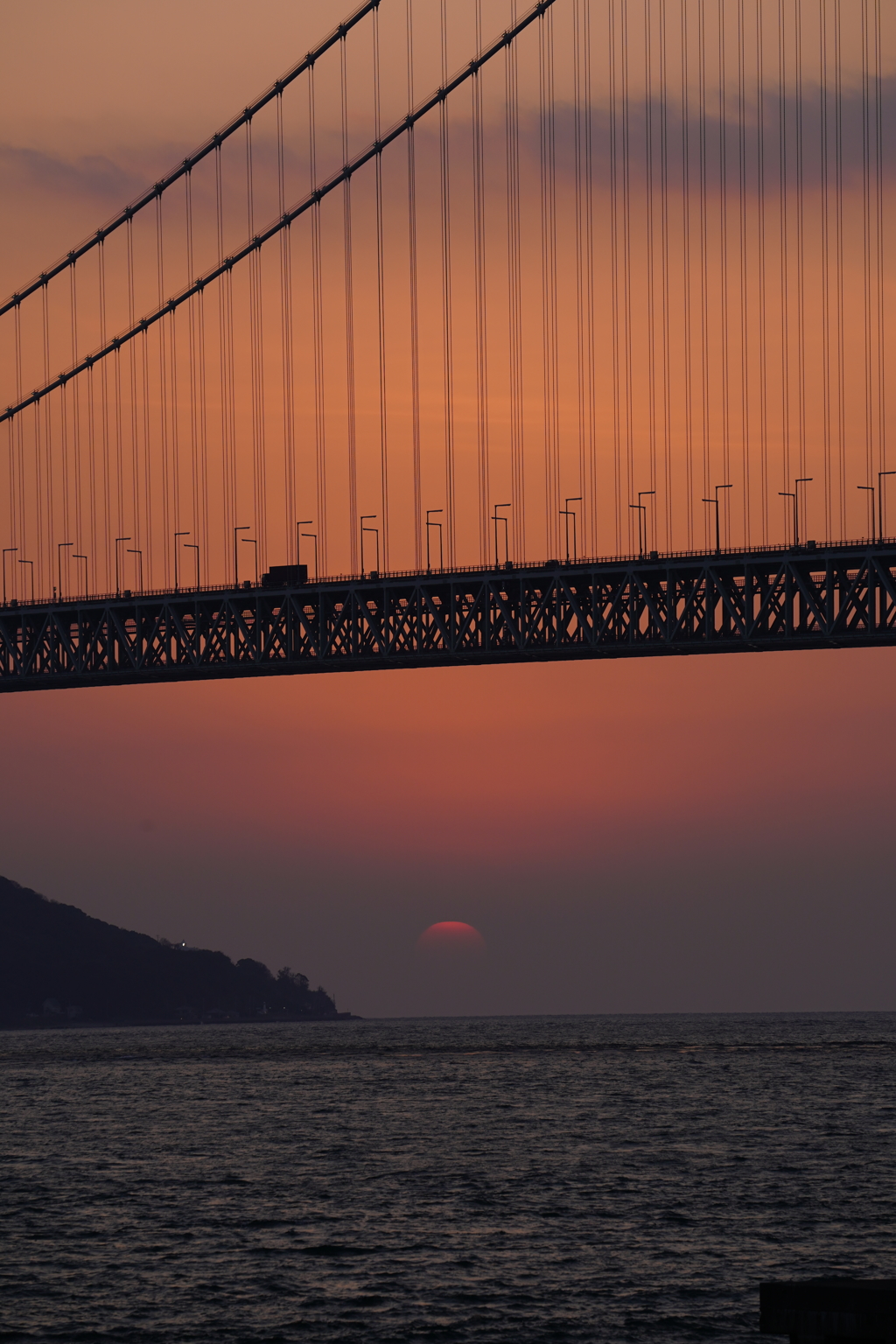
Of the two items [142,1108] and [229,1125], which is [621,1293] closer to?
[229,1125]

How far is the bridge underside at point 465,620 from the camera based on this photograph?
234ft

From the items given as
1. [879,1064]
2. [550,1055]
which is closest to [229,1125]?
[879,1064]

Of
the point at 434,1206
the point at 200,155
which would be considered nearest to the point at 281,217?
the point at 200,155

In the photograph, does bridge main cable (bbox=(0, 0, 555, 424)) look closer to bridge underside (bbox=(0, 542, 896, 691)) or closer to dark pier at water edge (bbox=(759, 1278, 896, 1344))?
bridge underside (bbox=(0, 542, 896, 691))

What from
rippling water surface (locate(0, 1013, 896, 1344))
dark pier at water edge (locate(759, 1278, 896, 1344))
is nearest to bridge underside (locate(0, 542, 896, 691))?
rippling water surface (locate(0, 1013, 896, 1344))

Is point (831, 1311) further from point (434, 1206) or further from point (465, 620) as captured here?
point (465, 620)

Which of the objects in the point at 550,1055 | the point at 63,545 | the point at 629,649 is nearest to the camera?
the point at 629,649

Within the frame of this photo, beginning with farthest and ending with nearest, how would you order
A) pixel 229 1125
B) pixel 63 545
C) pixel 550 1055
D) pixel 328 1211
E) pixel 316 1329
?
pixel 550 1055 → pixel 63 545 → pixel 229 1125 → pixel 328 1211 → pixel 316 1329

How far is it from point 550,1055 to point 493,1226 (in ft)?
248

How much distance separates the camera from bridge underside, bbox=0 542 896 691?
7131 centimetres

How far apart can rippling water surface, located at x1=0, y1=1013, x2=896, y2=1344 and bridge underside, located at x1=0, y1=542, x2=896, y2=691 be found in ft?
55.1

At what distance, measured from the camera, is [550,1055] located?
4414 inches

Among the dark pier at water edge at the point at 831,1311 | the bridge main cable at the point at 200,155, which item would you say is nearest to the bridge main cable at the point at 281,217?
the bridge main cable at the point at 200,155

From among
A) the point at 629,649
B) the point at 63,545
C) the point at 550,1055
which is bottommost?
the point at 550,1055
